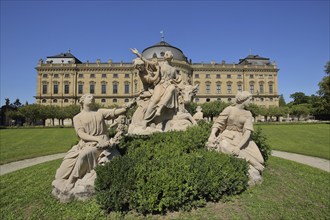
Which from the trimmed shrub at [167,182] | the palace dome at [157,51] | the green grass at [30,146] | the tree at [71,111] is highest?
the palace dome at [157,51]

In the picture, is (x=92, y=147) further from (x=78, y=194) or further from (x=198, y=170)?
(x=198, y=170)

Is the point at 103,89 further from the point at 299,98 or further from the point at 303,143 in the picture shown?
the point at 299,98

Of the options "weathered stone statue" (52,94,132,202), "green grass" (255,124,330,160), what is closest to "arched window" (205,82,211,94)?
"green grass" (255,124,330,160)

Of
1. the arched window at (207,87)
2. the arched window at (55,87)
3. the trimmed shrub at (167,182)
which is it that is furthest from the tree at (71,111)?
the trimmed shrub at (167,182)

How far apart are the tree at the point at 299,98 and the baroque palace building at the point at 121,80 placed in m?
22.8

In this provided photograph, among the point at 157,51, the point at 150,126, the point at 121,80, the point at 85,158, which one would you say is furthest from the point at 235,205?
the point at 121,80

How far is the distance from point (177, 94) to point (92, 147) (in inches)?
150

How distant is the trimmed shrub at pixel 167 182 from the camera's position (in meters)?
3.68

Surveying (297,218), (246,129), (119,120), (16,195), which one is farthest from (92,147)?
(297,218)

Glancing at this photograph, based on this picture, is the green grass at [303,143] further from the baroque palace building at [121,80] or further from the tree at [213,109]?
the baroque palace building at [121,80]

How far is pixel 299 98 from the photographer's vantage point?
272ft

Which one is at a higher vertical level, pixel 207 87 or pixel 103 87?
pixel 207 87

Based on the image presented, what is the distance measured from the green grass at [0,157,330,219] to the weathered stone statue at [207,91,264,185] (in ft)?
1.77

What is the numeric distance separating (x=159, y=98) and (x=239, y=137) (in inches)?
112
